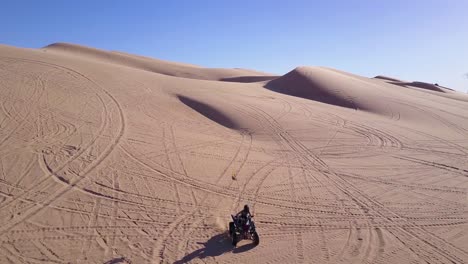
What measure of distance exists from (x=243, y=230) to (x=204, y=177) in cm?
314

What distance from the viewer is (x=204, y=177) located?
934 cm

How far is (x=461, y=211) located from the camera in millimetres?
8141

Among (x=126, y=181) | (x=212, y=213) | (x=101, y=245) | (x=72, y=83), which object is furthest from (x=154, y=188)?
(x=72, y=83)

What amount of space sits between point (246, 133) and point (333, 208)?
6.51m

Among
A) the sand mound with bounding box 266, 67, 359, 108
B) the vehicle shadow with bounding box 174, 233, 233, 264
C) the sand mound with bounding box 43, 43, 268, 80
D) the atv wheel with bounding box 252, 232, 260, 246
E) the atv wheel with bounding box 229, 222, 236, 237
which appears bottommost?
the vehicle shadow with bounding box 174, 233, 233, 264

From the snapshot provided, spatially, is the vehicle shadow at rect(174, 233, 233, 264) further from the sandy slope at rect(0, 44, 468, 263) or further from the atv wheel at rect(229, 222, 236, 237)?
the atv wheel at rect(229, 222, 236, 237)

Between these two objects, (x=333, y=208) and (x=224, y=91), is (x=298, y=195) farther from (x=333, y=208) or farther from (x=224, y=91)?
(x=224, y=91)

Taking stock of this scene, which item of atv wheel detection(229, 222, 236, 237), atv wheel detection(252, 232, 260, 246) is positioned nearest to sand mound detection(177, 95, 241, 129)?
atv wheel detection(229, 222, 236, 237)

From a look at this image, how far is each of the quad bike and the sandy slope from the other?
16 cm

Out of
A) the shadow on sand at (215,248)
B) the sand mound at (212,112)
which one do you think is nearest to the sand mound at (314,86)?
the sand mound at (212,112)

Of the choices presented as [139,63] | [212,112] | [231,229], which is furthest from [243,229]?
[139,63]

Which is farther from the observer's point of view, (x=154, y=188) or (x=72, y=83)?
(x=72, y=83)

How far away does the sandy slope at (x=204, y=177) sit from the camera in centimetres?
638

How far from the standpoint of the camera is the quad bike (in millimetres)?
6426
